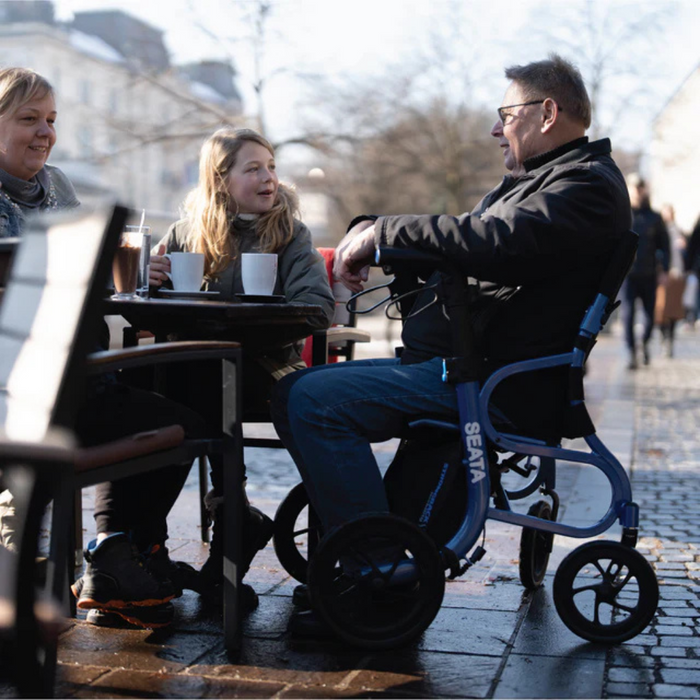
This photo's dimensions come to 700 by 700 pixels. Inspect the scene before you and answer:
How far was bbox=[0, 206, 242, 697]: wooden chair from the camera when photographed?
2.08 m

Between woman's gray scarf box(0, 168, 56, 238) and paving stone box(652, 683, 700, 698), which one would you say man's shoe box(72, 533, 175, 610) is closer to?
woman's gray scarf box(0, 168, 56, 238)

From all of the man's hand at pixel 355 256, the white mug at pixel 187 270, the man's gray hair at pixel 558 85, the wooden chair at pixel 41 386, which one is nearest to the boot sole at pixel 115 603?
the wooden chair at pixel 41 386

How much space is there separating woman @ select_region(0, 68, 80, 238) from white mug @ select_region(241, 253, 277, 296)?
0.85 metres

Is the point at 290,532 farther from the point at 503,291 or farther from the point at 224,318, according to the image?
the point at 503,291

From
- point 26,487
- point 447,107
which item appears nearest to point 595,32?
point 447,107

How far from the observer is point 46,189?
4035 millimetres

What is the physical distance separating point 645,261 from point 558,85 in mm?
10484

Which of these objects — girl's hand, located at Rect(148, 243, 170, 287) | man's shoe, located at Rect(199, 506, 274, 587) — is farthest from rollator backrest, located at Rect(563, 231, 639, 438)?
girl's hand, located at Rect(148, 243, 170, 287)

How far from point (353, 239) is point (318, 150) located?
44.9 feet

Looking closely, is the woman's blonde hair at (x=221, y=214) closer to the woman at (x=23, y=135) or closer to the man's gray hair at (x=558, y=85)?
the woman at (x=23, y=135)

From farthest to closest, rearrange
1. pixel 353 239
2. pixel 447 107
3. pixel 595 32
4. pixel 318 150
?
pixel 447 107 → pixel 595 32 → pixel 318 150 → pixel 353 239

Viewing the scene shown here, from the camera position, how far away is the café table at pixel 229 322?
307 cm

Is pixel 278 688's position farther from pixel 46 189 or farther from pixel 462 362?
pixel 46 189

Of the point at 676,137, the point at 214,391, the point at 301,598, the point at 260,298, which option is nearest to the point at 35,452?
the point at 260,298
